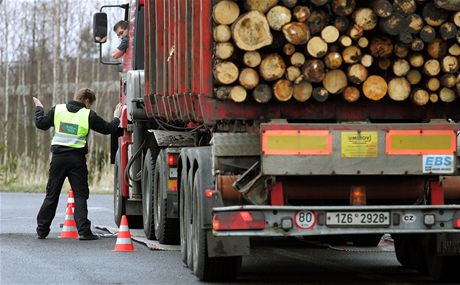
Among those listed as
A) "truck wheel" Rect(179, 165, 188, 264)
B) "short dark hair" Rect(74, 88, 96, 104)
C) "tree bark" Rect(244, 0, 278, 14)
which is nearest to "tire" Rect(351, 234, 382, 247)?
"truck wheel" Rect(179, 165, 188, 264)

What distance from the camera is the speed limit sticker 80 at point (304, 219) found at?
11273 mm

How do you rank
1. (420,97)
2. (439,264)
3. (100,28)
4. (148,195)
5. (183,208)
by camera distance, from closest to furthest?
(420,97), (439,264), (183,208), (148,195), (100,28)

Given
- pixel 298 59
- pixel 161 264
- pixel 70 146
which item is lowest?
pixel 161 264

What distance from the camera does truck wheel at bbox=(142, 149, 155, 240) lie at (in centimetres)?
1669

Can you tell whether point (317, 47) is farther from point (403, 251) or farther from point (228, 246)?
point (403, 251)

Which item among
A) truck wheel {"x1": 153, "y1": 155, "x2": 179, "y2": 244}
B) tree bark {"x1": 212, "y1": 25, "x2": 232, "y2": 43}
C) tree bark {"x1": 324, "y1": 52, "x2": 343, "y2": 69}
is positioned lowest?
truck wheel {"x1": 153, "y1": 155, "x2": 179, "y2": 244}

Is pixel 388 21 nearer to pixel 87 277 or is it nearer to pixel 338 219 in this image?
pixel 338 219

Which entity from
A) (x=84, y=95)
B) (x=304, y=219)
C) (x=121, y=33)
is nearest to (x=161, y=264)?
(x=304, y=219)

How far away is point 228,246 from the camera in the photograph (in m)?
11.5

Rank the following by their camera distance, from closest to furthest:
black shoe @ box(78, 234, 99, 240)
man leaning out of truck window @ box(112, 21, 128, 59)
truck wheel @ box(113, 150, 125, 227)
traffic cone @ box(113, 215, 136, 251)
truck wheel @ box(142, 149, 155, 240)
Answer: traffic cone @ box(113, 215, 136, 251)
truck wheel @ box(142, 149, 155, 240)
black shoe @ box(78, 234, 99, 240)
truck wheel @ box(113, 150, 125, 227)
man leaning out of truck window @ box(112, 21, 128, 59)

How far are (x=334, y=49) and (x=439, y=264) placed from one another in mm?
2200

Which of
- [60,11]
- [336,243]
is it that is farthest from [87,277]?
[60,11]

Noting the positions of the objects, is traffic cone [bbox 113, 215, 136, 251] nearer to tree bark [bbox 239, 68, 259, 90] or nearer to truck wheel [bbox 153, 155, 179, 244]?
truck wheel [bbox 153, 155, 179, 244]

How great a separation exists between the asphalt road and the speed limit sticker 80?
1.11 metres
